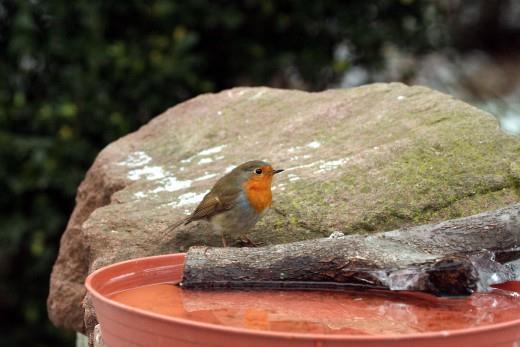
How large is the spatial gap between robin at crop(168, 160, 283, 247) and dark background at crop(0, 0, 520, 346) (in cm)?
196

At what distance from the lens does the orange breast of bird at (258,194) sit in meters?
3.33

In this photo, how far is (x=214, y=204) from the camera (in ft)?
11.0

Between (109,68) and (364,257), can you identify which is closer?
(364,257)

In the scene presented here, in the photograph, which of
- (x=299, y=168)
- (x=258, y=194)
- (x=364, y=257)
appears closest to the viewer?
(x=364, y=257)

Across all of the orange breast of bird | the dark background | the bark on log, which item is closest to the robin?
the orange breast of bird

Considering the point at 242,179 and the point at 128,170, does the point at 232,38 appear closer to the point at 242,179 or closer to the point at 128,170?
the point at 128,170

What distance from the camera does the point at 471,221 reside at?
8.68ft

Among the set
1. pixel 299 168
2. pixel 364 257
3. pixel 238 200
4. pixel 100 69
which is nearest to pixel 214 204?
pixel 238 200

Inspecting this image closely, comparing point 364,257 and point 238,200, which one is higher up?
point 364,257

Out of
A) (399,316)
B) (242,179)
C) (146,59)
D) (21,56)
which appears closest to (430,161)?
(242,179)

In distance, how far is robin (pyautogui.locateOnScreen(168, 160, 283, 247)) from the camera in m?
3.33

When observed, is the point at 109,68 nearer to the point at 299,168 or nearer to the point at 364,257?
the point at 299,168

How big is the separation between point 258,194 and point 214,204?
0.16 meters

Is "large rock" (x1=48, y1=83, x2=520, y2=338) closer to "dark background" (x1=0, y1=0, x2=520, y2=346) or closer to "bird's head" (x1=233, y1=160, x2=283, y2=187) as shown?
"bird's head" (x1=233, y1=160, x2=283, y2=187)
